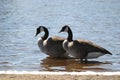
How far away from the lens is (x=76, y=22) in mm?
22547

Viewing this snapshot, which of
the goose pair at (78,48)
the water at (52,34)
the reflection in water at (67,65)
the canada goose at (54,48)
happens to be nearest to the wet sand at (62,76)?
the water at (52,34)

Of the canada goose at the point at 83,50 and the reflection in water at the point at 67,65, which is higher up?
the canada goose at the point at 83,50

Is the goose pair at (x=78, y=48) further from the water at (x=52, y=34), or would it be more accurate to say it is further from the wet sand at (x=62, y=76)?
the wet sand at (x=62, y=76)

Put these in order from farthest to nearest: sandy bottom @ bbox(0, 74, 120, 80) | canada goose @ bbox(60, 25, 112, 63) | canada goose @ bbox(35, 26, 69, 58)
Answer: canada goose @ bbox(35, 26, 69, 58) → canada goose @ bbox(60, 25, 112, 63) → sandy bottom @ bbox(0, 74, 120, 80)

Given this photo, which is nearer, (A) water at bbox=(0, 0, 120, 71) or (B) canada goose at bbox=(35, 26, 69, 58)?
(A) water at bbox=(0, 0, 120, 71)

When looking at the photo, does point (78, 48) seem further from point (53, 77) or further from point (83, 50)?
point (53, 77)

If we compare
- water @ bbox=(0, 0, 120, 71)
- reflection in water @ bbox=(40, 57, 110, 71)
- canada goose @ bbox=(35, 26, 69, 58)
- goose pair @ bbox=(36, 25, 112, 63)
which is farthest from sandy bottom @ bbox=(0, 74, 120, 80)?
canada goose @ bbox=(35, 26, 69, 58)

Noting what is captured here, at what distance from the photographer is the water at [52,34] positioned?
492 inches

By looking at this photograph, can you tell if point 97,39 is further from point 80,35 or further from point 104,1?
point 104,1

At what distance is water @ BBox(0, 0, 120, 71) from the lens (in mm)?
12508

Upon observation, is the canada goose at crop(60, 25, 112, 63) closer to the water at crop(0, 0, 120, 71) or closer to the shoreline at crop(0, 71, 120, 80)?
the water at crop(0, 0, 120, 71)

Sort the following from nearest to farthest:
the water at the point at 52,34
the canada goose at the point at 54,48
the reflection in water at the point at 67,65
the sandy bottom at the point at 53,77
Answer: the sandy bottom at the point at 53,77
the reflection in water at the point at 67,65
the water at the point at 52,34
the canada goose at the point at 54,48

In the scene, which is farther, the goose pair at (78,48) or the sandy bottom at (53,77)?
the goose pair at (78,48)

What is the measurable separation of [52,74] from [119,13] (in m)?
17.9
